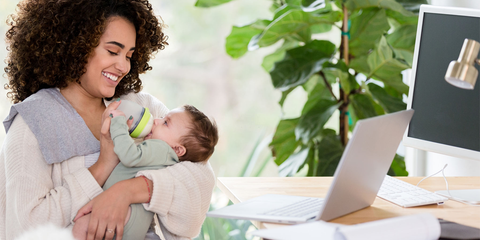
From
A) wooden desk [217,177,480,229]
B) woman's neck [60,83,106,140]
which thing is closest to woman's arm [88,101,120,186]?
woman's neck [60,83,106,140]

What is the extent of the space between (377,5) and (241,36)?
25.6 inches

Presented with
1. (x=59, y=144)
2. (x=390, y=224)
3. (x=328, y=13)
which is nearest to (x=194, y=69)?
(x=328, y=13)

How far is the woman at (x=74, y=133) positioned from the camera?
124 centimetres

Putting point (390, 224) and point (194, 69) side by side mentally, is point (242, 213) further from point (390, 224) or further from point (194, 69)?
point (194, 69)

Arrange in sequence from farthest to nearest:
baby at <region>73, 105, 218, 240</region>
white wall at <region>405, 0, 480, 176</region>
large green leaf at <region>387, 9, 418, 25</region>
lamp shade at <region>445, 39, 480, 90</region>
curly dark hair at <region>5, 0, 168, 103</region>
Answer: large green leaf at <region>387, 9, 418, 25</region>
white wall at <region>405, 0, 480, 176</region>
curly dark hair at <region>5, 0, 168, 103</region>
baby at <region>73, 105, 218, 240</region>
lamp shade at <region>445, 39, 480, 90</region>

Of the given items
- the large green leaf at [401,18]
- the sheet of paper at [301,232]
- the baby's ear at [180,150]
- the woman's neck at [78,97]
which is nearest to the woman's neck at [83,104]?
the woman's neck at [78,97]

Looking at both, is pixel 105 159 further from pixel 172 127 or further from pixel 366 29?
pixel 366 29

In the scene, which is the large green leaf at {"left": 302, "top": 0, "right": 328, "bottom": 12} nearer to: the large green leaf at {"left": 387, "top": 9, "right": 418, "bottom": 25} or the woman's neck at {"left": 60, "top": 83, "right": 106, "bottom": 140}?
the large green leaf at {"left": 387, "top": 9, "right": 418, "bottom": 25}

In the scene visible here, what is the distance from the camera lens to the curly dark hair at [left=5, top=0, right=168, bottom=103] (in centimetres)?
140

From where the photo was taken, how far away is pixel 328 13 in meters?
2.12

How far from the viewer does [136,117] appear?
54.9 inches

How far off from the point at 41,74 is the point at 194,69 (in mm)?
1762

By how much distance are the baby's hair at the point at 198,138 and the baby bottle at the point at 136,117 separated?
0.12 m

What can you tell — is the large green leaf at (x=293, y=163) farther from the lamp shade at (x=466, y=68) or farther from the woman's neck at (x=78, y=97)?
the lamp shade at (x=466, y=68)
